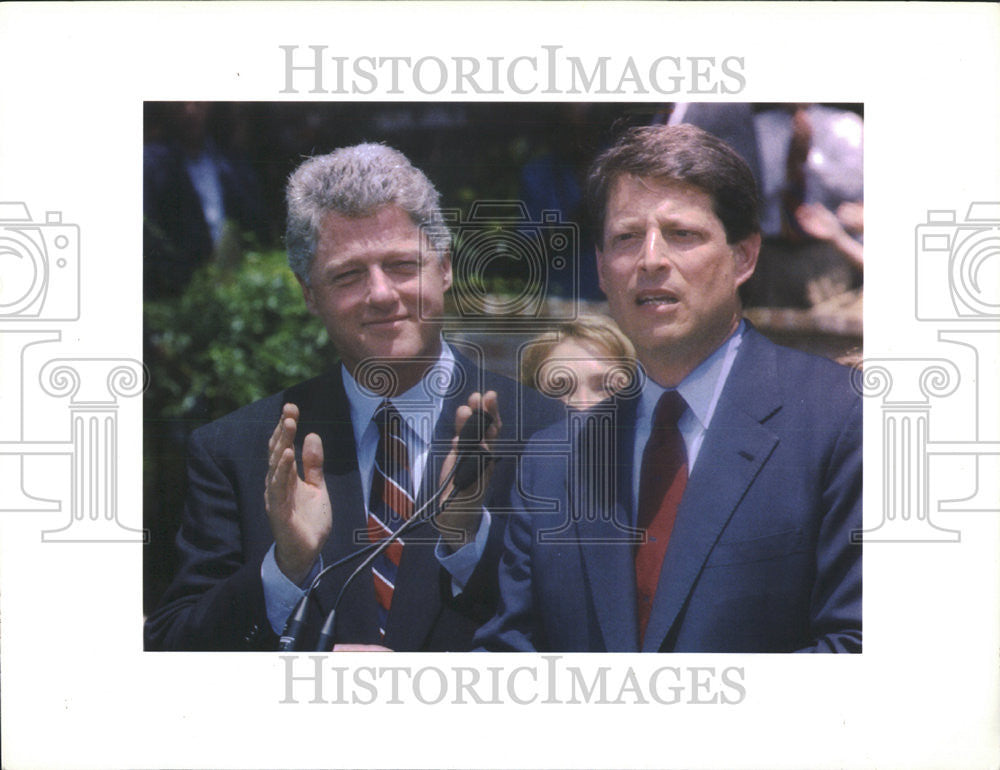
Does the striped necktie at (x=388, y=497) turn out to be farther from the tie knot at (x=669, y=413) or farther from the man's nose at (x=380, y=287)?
the tie knot at (x=669, y=413)

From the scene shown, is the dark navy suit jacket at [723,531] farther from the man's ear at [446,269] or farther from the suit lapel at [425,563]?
the man's ear at [446,269]

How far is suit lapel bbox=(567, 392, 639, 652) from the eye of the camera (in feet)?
13.6

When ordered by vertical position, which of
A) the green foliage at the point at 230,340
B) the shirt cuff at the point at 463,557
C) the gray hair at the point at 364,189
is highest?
the gray hair at the point at 364,189

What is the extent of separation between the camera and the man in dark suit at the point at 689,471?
4.10m

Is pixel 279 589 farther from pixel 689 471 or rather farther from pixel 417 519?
pixel 689 471

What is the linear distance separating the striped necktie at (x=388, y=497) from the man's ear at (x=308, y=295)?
15.5 inches

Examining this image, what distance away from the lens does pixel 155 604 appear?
4.24m

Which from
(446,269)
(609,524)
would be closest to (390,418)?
(446,269)

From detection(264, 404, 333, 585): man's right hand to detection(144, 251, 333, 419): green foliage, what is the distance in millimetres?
208

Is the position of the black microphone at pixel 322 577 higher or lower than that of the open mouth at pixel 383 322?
lower

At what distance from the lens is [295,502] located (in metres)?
4.20

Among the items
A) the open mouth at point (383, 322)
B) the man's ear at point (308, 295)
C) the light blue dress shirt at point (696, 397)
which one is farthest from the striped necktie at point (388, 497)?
the light blue dress shirt at point (696, 397)

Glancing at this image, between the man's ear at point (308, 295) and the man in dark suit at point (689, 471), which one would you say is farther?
the man's ear at point (308, 295)

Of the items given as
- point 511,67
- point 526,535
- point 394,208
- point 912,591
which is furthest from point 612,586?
point 511,67
